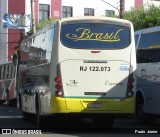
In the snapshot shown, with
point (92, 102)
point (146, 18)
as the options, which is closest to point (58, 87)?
point (92, 102)

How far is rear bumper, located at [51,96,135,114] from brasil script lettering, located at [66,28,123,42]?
182cm

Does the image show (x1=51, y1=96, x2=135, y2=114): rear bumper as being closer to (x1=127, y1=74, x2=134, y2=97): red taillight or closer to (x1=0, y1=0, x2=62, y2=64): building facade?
(x1=127, y1=74, x2=134, y2=97): red taillight

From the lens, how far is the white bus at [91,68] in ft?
50.8

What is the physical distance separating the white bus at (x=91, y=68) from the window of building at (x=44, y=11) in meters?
44.9

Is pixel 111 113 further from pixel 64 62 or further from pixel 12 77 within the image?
pixel 12 77

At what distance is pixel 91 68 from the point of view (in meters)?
15.7

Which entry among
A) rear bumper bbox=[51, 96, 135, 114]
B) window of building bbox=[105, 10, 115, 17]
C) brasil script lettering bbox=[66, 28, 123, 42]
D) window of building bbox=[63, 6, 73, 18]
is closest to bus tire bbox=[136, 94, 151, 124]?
rear bumper bbox=[51, 96, 135, 114]

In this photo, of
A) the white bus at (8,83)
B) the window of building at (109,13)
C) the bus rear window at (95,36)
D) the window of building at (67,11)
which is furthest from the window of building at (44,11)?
the bus rear window at (95,36)

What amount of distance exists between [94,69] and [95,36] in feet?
3.27

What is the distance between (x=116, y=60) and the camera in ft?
51.9

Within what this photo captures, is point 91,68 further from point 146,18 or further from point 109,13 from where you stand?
point 109,13

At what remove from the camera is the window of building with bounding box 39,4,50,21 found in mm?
60716

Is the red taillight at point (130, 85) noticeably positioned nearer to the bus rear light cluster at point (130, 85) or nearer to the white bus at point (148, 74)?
the bus rear light cluster at point (130, 85)

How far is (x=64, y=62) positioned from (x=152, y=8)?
20.2 meters
